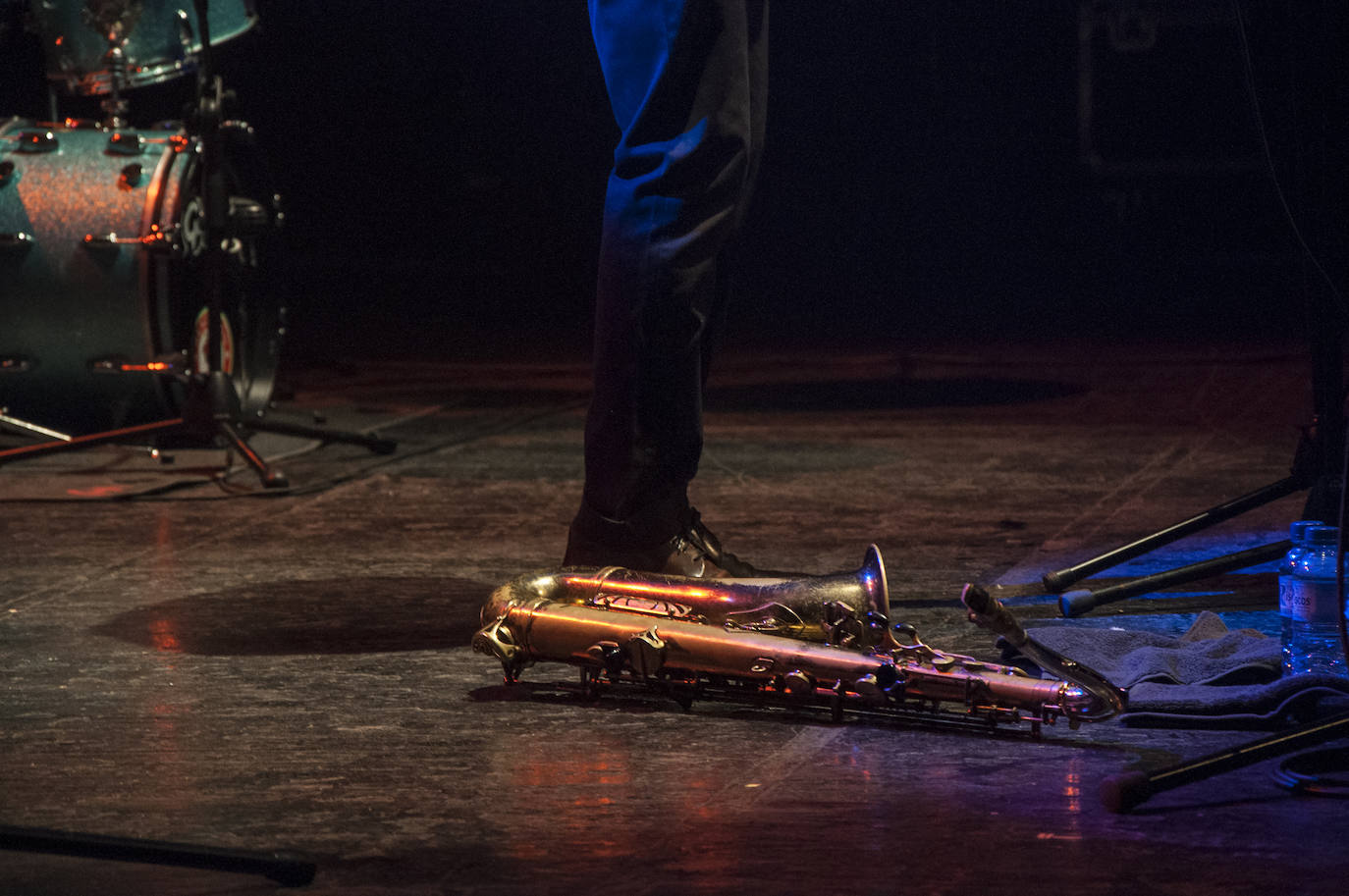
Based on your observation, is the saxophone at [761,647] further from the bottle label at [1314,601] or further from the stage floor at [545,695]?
the bottle label at [1314,601]

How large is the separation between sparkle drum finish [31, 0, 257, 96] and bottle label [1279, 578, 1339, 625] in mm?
3826

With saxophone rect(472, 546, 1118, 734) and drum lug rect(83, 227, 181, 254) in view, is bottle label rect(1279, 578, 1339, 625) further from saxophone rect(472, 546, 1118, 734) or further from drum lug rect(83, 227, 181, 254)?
drum lug rect(83, 227, 181, 254)

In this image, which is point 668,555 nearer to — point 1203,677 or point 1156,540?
point 1203,677

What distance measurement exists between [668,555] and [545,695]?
39 cm

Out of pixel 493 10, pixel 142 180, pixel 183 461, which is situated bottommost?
pixel 183 461

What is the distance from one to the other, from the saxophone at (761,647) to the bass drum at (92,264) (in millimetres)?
2903

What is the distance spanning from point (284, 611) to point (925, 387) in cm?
427

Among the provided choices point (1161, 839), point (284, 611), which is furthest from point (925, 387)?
point (1161, 839)

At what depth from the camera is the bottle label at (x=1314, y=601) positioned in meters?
2.64

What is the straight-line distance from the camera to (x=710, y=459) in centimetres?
538

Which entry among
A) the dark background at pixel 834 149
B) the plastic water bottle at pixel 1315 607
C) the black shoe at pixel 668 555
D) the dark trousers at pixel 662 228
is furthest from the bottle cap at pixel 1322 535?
the dark background at pixel 834 149

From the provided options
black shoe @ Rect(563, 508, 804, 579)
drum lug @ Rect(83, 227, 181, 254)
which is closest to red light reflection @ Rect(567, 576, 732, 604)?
black shoe @ Rect(563, 508, 804, 579)

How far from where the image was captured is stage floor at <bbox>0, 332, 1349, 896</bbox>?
192cm

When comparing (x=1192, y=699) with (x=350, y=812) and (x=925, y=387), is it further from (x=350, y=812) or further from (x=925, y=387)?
(x=925, y=387)
